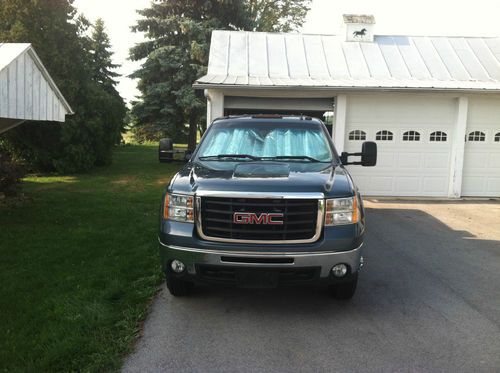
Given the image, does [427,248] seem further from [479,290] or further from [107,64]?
[107,64]

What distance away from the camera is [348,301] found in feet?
16.1

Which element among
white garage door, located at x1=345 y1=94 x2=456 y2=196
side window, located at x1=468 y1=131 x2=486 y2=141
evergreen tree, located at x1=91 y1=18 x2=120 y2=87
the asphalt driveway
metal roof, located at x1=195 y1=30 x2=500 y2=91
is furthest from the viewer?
evergreen tree, located at x1=91 y1=18 x2=120 y2=87

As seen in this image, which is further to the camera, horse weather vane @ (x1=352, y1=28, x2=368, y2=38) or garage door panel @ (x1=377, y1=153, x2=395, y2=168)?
horse weather vane @ (x1=352, y1=28, x2=368, y2=38)

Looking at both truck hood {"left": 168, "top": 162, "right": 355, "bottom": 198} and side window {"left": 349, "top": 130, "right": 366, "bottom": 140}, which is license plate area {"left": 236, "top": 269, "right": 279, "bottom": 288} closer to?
truck hood {"left": 168, "top": 162, "right": 355, "bottom": 198}

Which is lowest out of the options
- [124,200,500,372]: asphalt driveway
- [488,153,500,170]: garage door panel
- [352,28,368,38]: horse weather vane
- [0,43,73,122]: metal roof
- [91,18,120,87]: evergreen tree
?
[124,200,500,372]: asphalt driveway

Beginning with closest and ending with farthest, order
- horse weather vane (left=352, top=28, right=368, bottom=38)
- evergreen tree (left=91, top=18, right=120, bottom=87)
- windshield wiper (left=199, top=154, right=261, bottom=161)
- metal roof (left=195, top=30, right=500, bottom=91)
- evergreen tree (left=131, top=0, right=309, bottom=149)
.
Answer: windshield wiper (left=199, top=154, right=261, bottom=161) < metal roof (left=195, top=30, right=500, bottom=91) < horse weather vane (left=352, top=28, right=368, bottom=38) < evergreen tree (left=131, top=0, right=309, bottom=149) < evergreen tree (left=91, top=18, right=120, bottom=87)

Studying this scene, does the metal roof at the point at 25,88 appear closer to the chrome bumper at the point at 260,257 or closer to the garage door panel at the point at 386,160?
the chrome bumper at the point at 260,257

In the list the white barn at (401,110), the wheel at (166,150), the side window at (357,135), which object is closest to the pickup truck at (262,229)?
the wheel at (166,150)

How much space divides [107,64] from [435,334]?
116 feet

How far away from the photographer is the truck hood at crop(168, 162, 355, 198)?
13.8ft

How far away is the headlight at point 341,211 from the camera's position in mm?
4188

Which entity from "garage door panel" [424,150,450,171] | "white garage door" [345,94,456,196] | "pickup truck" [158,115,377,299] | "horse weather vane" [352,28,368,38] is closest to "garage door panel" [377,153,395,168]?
"white garage door" [345,94,456,196]

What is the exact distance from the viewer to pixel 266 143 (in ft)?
18.4

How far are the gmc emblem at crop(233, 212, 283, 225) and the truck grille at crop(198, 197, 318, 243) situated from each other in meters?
0.02
